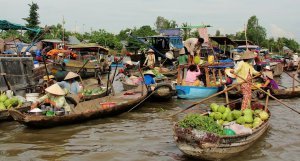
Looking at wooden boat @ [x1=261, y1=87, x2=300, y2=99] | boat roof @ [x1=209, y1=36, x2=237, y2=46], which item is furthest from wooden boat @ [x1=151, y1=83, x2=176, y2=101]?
boat roof @ [x1=209, y1=36, x2=237, y2=46]

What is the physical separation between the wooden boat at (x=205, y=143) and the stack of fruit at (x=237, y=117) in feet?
3.20

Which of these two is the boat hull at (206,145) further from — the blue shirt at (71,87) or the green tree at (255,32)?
the green tree at (255,32)

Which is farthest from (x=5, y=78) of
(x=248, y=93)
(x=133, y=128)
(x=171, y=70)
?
(x=171, y=70)

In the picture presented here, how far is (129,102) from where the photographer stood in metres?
9.88

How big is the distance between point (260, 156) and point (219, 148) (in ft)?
5.15

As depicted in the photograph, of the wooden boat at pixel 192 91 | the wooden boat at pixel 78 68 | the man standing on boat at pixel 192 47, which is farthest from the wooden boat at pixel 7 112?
the wooden boat at pixel 78 68

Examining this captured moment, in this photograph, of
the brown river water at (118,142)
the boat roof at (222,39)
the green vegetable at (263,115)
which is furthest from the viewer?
the boat roof at (222,39)

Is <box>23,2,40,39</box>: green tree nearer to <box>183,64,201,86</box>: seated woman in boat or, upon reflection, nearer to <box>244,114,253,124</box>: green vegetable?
<box>183,64,201,86</box>: seated woman in boat

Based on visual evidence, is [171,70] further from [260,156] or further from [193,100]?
[260,156]

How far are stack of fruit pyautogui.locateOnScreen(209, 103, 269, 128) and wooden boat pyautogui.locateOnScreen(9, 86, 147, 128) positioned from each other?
2.99 m

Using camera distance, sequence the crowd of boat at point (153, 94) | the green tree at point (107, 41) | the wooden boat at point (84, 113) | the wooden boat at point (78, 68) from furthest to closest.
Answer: the green tree at point (107, 41), the wooden boat at point (78, 68), the wooden boat at point (84, 113), the crowd of boat at point (153, 94)

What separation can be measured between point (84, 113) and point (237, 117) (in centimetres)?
352

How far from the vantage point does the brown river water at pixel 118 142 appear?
6625 millimetres

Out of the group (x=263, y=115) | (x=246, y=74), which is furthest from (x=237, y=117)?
(x=246, y=74)
